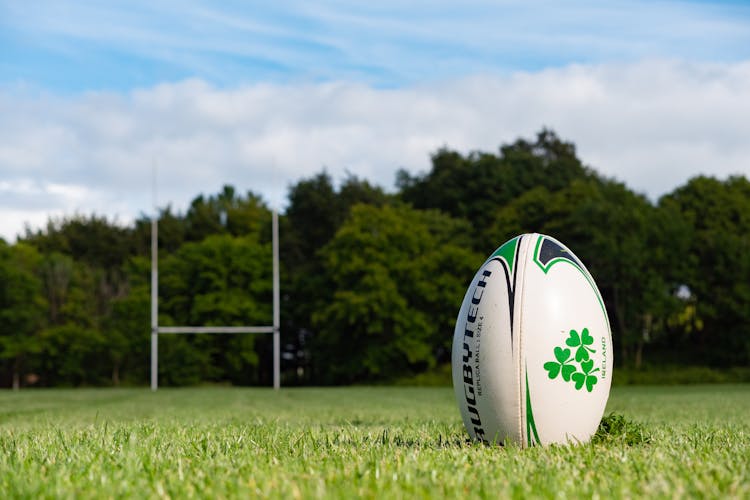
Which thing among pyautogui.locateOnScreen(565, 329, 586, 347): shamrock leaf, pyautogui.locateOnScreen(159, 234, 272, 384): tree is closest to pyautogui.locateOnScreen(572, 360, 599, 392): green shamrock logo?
pyautogui.locateOnScreen(565, 329, 586, 347): shamrock leaf

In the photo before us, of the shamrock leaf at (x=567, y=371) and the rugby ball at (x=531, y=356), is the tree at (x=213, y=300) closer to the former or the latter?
the rugby ball at (x=531, y=356)

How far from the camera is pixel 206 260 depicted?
128 ft

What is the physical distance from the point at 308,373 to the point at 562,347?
3710 cm

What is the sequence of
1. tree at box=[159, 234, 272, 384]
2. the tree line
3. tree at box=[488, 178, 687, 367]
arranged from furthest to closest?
tree at box=[159, 234, 272, 384]
the tree line
tree at box=[488, 178, 687, 367]

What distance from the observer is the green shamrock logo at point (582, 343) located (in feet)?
13.7

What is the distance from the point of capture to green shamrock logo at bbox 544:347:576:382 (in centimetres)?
413

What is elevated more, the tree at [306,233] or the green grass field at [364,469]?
the tree at [306,233]

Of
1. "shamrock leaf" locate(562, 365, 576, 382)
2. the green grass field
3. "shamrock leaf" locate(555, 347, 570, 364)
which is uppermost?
"shamrock leaf" locate(555, 347, 570, 364)

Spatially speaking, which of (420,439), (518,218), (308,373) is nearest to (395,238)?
(518,218)

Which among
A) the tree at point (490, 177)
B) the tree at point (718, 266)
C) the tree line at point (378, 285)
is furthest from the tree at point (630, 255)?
the tree at point (490, 177)

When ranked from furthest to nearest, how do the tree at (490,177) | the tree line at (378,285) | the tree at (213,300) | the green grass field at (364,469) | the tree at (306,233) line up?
the tree at (490,177), the tree at (306,233), the tree at (213,300), the tree line at (378,285), the green grass field at (364,469)

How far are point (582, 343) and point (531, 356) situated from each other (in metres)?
0.29

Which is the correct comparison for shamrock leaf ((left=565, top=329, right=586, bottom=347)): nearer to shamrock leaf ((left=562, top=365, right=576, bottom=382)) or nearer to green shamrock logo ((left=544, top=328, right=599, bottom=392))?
green shamrock logo ((left=544, top=328, right=599, bottom=392))

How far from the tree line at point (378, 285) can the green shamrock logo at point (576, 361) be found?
97.9 ft
